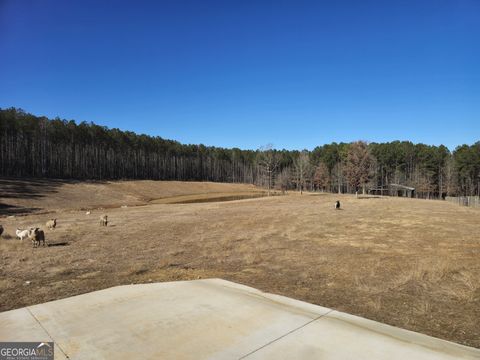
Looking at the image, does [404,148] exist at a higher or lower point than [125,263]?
higher

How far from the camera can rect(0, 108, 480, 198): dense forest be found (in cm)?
7500

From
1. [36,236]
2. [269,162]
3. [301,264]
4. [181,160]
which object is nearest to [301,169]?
[269,162]

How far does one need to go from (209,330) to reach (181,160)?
117665 mm

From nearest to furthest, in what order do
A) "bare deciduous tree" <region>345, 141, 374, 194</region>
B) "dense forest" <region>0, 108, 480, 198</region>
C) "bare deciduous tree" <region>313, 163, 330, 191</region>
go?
"bare deciduous tree" <region>345, 141, 374, 194</region>
"dense forest" <region>0, 108, 480, 198</region>
"bare deciduous tree" <region>313, 163, 330, 191</region>

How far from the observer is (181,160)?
12044 cm

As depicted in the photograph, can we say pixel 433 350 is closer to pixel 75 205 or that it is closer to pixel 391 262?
pixel 391 262

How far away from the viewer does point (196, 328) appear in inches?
195

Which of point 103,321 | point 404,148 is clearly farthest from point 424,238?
point 404,148

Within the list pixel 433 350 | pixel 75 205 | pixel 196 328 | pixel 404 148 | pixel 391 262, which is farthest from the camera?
pixel 404 148

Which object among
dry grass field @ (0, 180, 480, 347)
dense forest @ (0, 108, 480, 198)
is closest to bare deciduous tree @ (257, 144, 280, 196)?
dense forest @ (0, 108, 480, 198)

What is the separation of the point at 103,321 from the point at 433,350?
4.62 metres

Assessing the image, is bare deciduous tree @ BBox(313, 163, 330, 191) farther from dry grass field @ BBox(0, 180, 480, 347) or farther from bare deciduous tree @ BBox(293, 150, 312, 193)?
dry grass field @ BBox(0, 180, 480, 347)

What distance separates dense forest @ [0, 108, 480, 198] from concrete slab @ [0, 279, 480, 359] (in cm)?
5307

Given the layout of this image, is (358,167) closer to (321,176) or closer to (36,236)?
(321,176)
